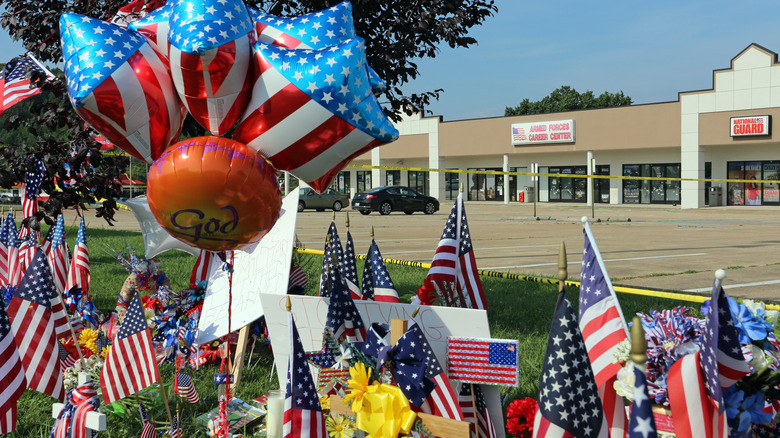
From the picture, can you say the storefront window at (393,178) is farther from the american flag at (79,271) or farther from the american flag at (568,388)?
the american flag at (568,388)

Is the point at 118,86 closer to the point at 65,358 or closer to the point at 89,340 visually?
the point at 65,358

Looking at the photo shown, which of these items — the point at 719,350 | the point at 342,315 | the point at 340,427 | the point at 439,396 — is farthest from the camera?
the point at 342,315

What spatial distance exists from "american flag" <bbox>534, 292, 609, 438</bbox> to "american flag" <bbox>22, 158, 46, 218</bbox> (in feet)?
16.5

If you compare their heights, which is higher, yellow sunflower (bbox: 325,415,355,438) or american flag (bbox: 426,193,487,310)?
american flag (bbox: 426,193,487,310)

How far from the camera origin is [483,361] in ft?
8.64

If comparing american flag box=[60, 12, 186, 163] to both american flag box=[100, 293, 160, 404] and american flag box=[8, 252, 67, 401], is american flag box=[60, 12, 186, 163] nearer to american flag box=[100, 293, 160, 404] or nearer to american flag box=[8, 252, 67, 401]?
american flag box=[100, 293, 160, 404]

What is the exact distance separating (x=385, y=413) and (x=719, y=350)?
→ 117cm

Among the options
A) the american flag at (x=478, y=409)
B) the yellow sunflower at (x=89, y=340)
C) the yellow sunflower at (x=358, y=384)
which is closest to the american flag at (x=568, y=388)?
the yellow sunflower at (x=358, y=384)

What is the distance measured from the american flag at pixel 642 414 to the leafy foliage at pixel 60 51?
408cm

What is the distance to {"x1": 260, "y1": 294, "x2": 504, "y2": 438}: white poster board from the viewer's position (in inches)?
108

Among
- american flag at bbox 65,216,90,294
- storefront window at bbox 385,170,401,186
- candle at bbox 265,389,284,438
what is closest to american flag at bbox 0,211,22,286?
american flag at bbox 65,216,90,294

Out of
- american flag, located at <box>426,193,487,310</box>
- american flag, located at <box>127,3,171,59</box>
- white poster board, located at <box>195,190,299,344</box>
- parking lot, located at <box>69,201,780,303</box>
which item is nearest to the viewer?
american flag, located at <box>127,3,171,59</box>

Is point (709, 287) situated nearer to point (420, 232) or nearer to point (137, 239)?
point (420, 232)

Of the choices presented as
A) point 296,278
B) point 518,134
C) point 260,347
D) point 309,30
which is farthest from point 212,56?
point 518,134
